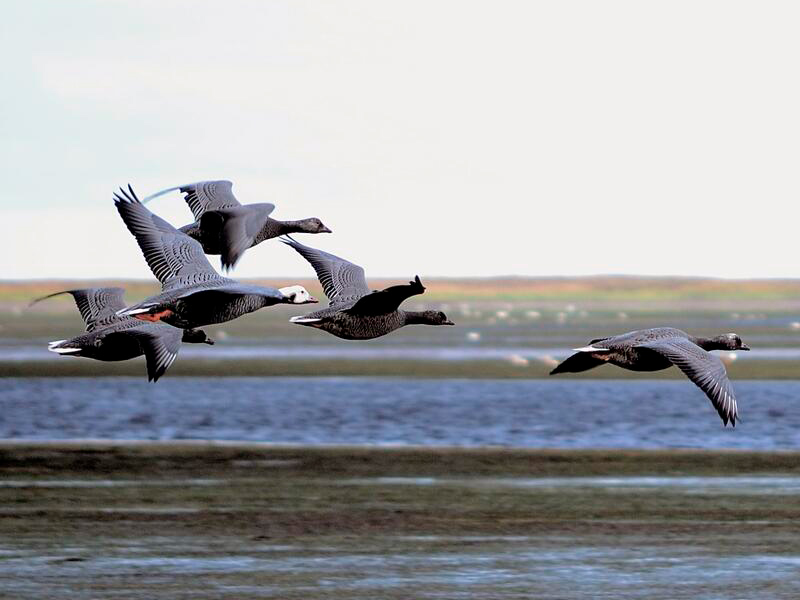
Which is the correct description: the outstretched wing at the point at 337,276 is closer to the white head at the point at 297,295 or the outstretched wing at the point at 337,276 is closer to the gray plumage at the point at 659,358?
the white head at the point at 297,295

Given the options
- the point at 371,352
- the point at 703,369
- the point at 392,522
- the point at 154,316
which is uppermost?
the point at 154,316

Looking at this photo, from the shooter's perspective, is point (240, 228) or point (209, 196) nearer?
point (240, 228)

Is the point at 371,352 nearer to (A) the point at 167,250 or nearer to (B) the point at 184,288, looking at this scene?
(A) the point at 167,250

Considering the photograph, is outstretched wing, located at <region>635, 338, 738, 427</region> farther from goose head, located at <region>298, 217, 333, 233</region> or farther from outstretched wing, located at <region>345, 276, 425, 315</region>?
goose head, located at <region>298, 217, 333, 233</region>

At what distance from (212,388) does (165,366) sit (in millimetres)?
86460

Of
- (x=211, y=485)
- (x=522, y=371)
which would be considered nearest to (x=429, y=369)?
(x=522, y=371)

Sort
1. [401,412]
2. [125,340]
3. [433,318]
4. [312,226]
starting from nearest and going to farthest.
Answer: [125,340]
[312,226]
[433,318]
[401,412]

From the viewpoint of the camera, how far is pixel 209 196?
1008 cm

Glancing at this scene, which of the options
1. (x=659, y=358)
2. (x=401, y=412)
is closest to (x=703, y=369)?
(x=659, y=358)

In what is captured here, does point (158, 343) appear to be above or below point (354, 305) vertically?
below

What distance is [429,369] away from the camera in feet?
364

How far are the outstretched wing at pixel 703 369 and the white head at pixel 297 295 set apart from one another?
1.94m

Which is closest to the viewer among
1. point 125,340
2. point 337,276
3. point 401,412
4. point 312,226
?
point 125,340

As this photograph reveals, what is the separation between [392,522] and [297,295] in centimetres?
4281
